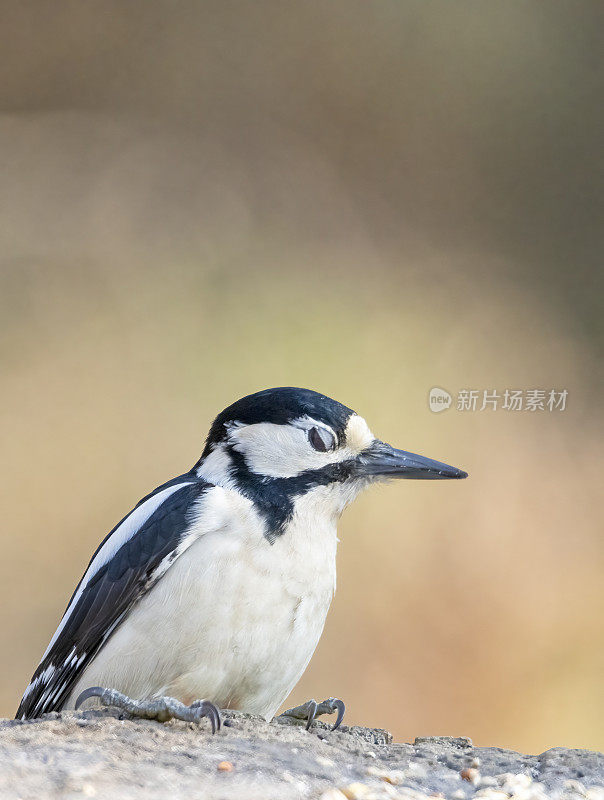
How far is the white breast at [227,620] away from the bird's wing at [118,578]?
2 centimetres

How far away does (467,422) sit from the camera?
3.62 meters

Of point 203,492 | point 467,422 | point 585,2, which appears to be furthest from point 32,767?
point 585,2

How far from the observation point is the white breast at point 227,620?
1323 mm

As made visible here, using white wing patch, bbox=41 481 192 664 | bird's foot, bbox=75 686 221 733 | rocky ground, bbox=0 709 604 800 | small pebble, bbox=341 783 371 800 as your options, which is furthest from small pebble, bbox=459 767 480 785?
white wing patch, bbox=41 481 192 664

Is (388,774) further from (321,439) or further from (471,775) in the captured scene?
(321,439)

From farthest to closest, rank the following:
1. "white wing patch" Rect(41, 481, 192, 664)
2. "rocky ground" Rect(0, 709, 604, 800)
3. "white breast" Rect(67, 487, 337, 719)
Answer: "white wing patch" Rect(41, 481, 192, 664) → "white breast" Rect(67, 487, 337, 719) → "rocky ground" Rect(0, 709, 604, 800)

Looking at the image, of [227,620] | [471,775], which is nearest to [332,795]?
[471,775]

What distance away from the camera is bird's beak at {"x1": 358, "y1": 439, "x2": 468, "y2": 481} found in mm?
1511

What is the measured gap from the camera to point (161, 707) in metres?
1.19

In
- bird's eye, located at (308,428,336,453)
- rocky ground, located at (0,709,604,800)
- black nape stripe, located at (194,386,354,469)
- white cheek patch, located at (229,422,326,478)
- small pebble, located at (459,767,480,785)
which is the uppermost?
black nape stripe, located at (194,386,354,469)

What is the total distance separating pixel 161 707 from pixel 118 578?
26 cm

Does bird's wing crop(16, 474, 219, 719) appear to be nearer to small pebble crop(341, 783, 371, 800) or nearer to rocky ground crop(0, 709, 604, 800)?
rocky ground crop(0, 709, 604, 800)

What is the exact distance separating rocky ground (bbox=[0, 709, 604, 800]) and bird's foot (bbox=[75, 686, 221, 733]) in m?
0.01

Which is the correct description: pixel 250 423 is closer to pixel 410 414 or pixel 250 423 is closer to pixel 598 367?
pixel 410 414
